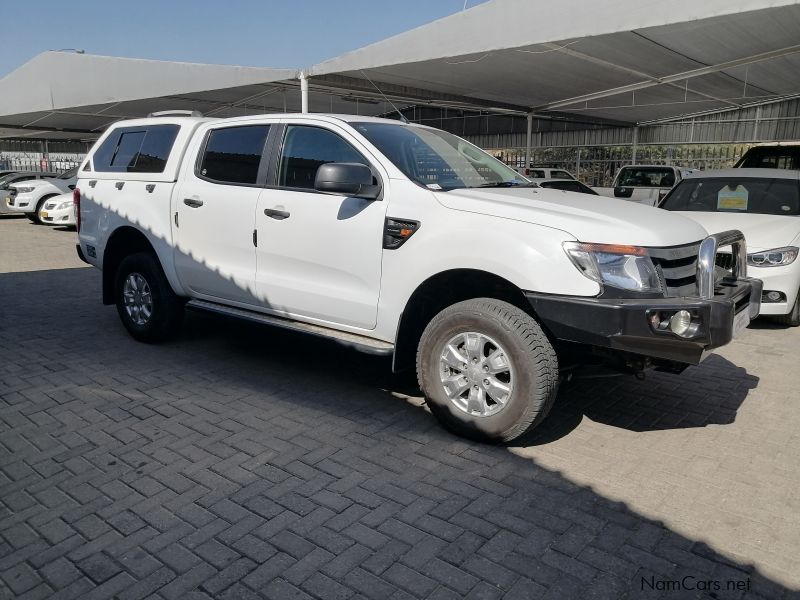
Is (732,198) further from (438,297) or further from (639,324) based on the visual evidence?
(639,324)

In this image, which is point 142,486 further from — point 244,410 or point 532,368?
point 532,368

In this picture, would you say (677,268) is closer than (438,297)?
Yes

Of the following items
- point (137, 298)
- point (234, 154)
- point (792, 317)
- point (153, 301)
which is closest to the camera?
point (234, 154)

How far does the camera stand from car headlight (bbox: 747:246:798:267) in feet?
21.5

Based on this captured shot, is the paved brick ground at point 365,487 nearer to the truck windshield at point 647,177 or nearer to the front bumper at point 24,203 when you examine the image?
the truck windshield at point 647,177

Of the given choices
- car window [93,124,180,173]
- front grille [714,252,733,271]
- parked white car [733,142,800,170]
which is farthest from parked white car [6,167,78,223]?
front grille [714,252,733,271]

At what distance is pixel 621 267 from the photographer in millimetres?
3402

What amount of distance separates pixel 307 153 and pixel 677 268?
2635 mm

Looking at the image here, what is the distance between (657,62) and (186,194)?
31.5 ft

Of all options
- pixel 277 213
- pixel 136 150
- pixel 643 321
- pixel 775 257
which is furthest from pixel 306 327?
pixel 775 257

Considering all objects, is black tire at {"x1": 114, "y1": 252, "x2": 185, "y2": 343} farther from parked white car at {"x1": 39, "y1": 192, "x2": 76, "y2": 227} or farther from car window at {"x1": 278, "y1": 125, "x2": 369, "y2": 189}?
parked white car at {"x1": 39, "y1": 192, "x2": 76, "y2": 227}

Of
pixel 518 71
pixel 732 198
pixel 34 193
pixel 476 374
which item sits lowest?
pixel 476 374

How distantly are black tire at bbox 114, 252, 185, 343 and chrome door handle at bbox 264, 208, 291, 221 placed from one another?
150cm

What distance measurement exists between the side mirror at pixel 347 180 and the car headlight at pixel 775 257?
4539mm
